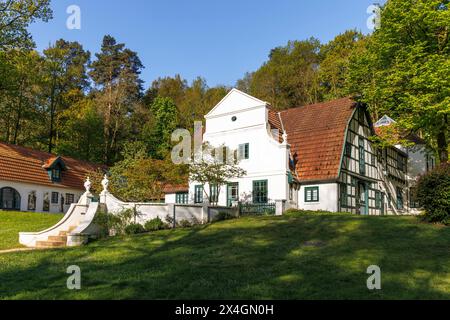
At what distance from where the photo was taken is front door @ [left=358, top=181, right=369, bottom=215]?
99.8 ft

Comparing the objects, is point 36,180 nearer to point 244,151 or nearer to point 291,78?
point 244,151

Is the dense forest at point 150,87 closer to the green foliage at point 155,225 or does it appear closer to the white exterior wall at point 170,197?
the white exterior wall at point 170,197

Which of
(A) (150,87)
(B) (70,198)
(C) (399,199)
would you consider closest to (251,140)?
(C) (399,199)

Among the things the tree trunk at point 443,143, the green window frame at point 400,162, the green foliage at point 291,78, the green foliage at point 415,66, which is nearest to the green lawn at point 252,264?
the green foliage at point 415,66

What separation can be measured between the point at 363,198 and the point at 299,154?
6418mm

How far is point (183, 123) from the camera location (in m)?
55.7

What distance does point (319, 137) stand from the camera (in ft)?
93.0

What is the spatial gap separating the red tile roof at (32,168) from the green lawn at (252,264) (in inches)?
798

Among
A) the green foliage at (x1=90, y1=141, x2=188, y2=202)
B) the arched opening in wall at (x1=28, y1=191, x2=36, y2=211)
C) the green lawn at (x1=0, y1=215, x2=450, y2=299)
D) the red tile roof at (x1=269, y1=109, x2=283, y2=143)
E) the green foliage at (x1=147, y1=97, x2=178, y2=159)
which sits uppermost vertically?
the green foliage at (x1=147, y1=97, x2=178, y2=159)

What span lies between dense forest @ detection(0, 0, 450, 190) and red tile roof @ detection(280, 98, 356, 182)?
228 cm

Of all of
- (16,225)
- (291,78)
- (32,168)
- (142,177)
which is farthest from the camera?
(291,78)

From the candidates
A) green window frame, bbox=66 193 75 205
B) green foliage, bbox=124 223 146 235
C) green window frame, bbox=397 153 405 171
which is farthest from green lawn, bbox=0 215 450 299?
green window frame, bbox=66 193 75 205

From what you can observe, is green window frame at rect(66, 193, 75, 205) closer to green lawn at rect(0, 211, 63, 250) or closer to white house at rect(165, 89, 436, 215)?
green lawn at rect(0, 211, 63, 250)
